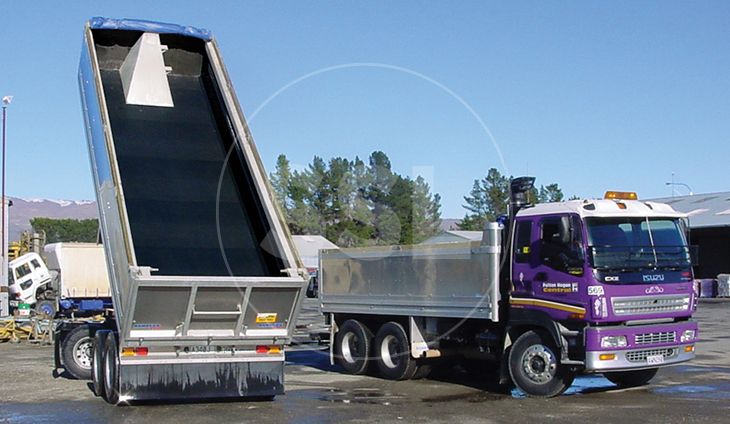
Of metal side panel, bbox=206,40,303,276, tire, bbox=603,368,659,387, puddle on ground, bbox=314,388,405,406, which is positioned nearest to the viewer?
metal side panel, bbox=206,40,303,276

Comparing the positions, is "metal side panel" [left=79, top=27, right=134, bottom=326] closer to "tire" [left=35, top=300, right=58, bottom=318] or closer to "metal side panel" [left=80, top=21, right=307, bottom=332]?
Result: "metal side panel" [left=80, top=21, right=307, bottom=332]

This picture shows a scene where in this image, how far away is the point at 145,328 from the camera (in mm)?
11477

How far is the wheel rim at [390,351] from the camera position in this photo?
1579cm

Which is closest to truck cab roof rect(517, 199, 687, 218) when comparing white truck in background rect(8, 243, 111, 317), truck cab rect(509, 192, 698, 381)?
truck cab rect(509, 192, 698, 381)

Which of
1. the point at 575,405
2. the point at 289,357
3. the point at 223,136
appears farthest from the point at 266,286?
the point at 289,357

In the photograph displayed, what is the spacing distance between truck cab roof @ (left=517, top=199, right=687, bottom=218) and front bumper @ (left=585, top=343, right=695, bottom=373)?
191cm

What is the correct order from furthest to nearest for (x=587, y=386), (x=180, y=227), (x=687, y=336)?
(x=587, y=386) < (x=687, y=336) < (x=180, y=227)

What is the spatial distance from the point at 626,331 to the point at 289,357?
909 cm

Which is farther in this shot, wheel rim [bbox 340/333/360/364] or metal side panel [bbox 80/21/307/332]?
wheel rim [bbox 340/333/360/364]

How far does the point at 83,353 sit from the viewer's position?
618 inches

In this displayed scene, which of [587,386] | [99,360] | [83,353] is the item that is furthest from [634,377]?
[83,353]

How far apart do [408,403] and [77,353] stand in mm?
6086

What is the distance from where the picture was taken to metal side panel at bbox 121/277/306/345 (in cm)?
1120

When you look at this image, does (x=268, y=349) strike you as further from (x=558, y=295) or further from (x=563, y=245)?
(x=563, y=245)
